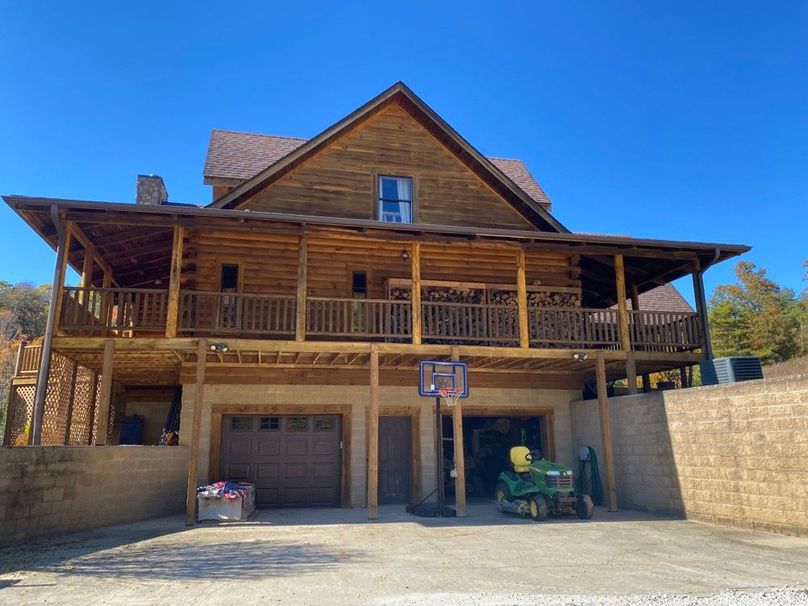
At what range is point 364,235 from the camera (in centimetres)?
1332

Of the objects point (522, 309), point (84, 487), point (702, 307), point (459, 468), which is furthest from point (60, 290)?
point (702, 307)

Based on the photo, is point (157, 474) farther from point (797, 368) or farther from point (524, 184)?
point (797, 368)

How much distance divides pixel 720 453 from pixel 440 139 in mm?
10867

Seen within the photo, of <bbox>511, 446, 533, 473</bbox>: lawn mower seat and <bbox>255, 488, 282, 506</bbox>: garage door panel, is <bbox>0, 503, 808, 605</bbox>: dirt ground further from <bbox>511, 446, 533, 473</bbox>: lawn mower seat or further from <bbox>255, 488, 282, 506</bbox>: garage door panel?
<bbox>255, 488, 282, 506</bbox>: garage door panel

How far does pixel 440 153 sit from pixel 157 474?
35.8 ft

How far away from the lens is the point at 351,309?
552 inches

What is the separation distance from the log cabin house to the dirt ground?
2.25m

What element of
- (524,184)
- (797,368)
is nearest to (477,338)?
(524,184)

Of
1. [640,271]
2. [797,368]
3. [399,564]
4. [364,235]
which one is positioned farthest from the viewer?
[797,368]

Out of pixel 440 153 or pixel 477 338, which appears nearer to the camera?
pixel 477 338

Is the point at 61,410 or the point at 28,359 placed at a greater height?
the point at 28,359

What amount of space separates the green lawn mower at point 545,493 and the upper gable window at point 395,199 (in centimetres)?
725

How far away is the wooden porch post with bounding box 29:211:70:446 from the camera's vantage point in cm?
1152

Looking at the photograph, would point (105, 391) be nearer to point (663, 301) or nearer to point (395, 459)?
point (395, 459)
